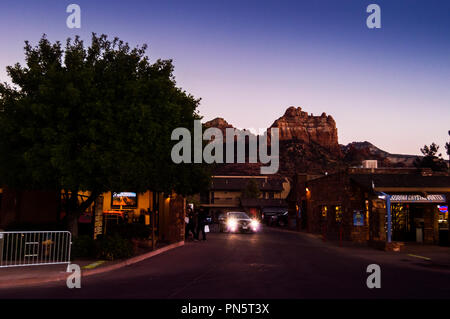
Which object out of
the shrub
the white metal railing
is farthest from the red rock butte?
the white metal railing

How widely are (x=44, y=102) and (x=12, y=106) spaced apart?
6.02 feet

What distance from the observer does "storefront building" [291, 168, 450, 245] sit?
23547mm

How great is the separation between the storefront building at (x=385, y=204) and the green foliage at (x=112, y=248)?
13161 mm

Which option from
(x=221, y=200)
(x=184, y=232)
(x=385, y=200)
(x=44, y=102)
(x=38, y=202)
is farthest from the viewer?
(x=221, y=200)

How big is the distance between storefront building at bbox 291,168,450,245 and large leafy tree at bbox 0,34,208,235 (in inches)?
510

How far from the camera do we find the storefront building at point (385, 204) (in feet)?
77.3

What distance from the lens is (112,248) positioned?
1523 centimetres

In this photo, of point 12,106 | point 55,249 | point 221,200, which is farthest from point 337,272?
point 221,200

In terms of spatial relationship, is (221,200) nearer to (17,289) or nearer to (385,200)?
→ (385,200)

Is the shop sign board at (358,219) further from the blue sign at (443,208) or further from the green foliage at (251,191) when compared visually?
the green foliage at (251,191)

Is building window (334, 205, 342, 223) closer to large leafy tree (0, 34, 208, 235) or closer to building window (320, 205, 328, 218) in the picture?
building window (320, 205, 328, 218)

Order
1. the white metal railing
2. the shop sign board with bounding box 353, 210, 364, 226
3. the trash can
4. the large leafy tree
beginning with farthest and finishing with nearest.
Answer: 1. the trash can
2. the shop sign board with bounding box 353, 210, 364, 226
3. the large leafy tree
4. the white metal railing

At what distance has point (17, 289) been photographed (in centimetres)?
1009

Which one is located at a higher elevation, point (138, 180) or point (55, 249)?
point (138, 180)
